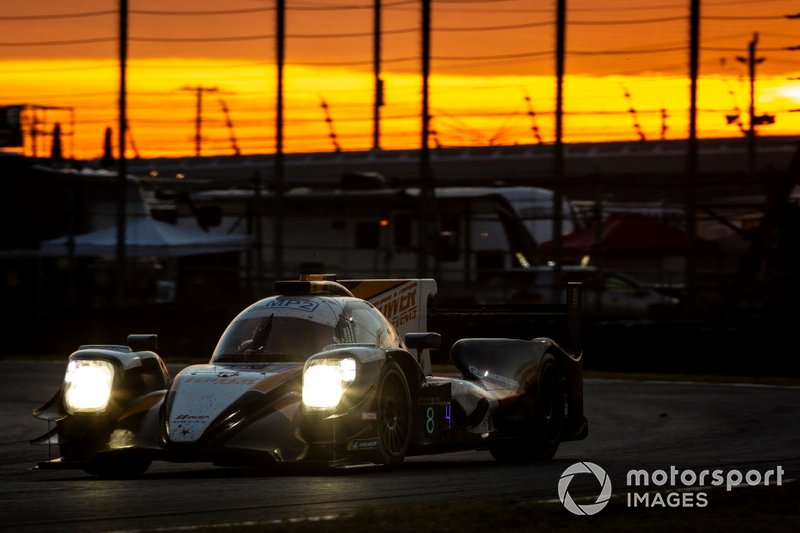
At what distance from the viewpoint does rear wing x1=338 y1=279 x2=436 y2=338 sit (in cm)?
1154

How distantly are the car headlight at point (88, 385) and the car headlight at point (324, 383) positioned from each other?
1347 mm

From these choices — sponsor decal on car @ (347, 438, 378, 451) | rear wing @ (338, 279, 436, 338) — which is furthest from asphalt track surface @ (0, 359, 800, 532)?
rear wing @ (338, 279, 436, 338)

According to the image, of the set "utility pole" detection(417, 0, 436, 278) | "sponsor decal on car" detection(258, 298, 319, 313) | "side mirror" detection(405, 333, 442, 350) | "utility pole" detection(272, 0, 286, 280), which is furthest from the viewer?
"utility pole" detection(272, 0, 286, 280)

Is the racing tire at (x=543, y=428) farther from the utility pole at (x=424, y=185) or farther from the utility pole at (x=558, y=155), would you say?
the utility pole at (x=424, y=185)

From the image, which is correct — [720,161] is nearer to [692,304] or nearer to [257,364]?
[692,304]

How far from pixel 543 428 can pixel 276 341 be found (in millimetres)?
2396

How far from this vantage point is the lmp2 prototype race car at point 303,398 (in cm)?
895

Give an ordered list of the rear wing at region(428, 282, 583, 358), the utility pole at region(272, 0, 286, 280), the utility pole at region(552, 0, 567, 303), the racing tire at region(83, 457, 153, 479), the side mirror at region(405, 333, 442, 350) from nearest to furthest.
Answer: the racing tire at region(83, 457, 153, 479) < the side mirror at region(405, 333, 442, 350) < the rear wing at region(428, 282, 583, 358) < the utility pole at region(552, 0, 567, 303) < the utility pole at region(272, 0, 286, 280)

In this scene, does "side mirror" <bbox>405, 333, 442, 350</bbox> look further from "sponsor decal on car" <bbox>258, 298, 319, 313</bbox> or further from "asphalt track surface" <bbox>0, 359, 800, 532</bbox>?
"asphalt track surface" <bbox>0, 359, 800, 532</bbox>

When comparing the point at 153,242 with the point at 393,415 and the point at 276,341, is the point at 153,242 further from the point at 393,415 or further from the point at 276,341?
the point at 393,415

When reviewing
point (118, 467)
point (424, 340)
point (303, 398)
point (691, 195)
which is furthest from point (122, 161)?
point (303, 398)

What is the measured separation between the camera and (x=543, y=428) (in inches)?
442

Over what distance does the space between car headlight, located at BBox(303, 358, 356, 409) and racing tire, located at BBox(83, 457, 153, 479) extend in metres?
1.18

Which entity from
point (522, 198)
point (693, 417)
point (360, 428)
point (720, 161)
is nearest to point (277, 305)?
point (360, 428)
